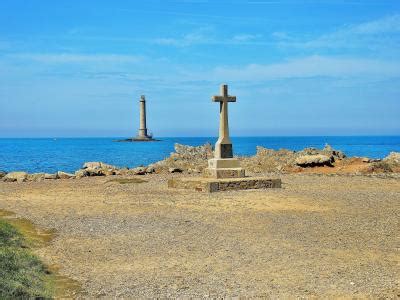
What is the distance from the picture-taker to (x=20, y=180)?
25609mm

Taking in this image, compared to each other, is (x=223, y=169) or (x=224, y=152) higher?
(x=224, y=152)

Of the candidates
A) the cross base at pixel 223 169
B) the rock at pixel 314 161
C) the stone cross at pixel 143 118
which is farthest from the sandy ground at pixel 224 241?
the stone cross at pixel 143 118

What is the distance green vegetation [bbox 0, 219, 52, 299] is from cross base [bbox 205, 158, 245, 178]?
12094 mm

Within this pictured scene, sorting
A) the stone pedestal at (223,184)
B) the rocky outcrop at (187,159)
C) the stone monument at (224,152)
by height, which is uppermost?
the stone monument at (224,152)

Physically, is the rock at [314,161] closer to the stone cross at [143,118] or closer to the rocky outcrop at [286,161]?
the rocky outcrop at [286,161]

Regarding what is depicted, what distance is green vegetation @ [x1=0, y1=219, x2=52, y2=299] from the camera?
673 centimetres

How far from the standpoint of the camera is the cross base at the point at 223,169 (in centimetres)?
2150

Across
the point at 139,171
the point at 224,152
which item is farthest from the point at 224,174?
the point at 139,171

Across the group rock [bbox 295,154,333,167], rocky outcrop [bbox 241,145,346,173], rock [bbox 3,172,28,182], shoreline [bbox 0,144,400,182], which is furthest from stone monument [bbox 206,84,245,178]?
rock [bbox 3,172,28,182]

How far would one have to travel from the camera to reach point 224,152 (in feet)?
72.1

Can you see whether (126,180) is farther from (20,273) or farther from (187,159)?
(20,273)

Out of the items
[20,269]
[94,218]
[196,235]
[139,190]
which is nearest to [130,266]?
[20,269]

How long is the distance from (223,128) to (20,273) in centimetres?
1506

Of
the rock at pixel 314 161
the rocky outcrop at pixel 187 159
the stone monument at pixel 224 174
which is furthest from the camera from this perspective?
the rocky outcrop at pixel 187 159
